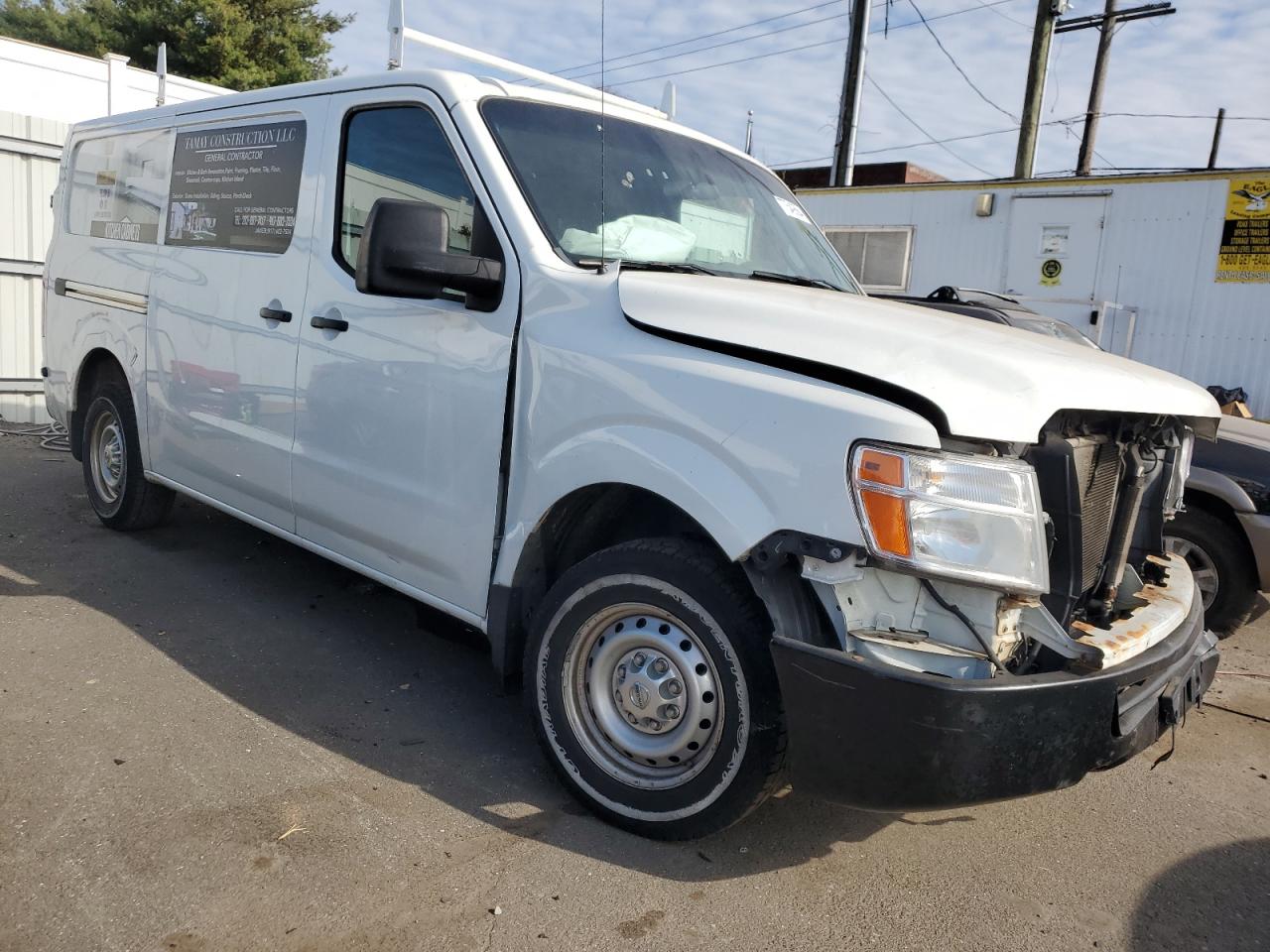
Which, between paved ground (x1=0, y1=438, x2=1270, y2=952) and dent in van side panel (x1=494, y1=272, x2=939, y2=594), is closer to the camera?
dent in van side panel (x1=494, y1=272, x2=939, y2=594)

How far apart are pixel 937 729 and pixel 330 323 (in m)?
2.58

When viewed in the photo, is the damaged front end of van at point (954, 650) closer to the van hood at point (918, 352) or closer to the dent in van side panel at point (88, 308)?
the van hood at point (918, 352)

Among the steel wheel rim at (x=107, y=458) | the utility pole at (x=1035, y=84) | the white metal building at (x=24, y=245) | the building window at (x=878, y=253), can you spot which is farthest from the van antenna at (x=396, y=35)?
the utility pole at (x=1035, y=84)

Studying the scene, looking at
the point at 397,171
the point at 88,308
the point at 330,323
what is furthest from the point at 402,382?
the point at 88,308

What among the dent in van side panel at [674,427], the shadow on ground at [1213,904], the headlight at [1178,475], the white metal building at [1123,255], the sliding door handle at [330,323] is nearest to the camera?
the dent in van side panel at [674,427]

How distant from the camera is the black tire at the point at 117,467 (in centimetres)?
537

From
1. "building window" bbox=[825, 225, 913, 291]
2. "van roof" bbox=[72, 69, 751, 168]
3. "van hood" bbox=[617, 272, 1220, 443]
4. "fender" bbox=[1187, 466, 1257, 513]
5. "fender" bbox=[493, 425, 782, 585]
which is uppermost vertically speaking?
"building window" bbox=[825, 225, 913, 291]

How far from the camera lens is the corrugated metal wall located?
925cm

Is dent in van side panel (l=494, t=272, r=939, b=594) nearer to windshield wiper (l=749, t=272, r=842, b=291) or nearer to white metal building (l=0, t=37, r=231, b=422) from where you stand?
windshield wiper (l=749, t=272, r=842, b=291)

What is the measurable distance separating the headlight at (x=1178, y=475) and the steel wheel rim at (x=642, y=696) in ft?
5.79

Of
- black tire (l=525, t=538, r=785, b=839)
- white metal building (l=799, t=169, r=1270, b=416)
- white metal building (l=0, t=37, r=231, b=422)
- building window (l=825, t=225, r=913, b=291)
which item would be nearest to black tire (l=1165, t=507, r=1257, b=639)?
black tire (l=525, t=538, r=785, b=839)

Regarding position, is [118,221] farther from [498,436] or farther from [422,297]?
[498,436]

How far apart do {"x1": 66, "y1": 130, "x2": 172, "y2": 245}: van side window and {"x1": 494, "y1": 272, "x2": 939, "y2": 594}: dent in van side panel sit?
291cm

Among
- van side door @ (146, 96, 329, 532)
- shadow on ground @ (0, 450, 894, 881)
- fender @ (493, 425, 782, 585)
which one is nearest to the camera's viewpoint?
fender @ (493, 425, 782, 585)
